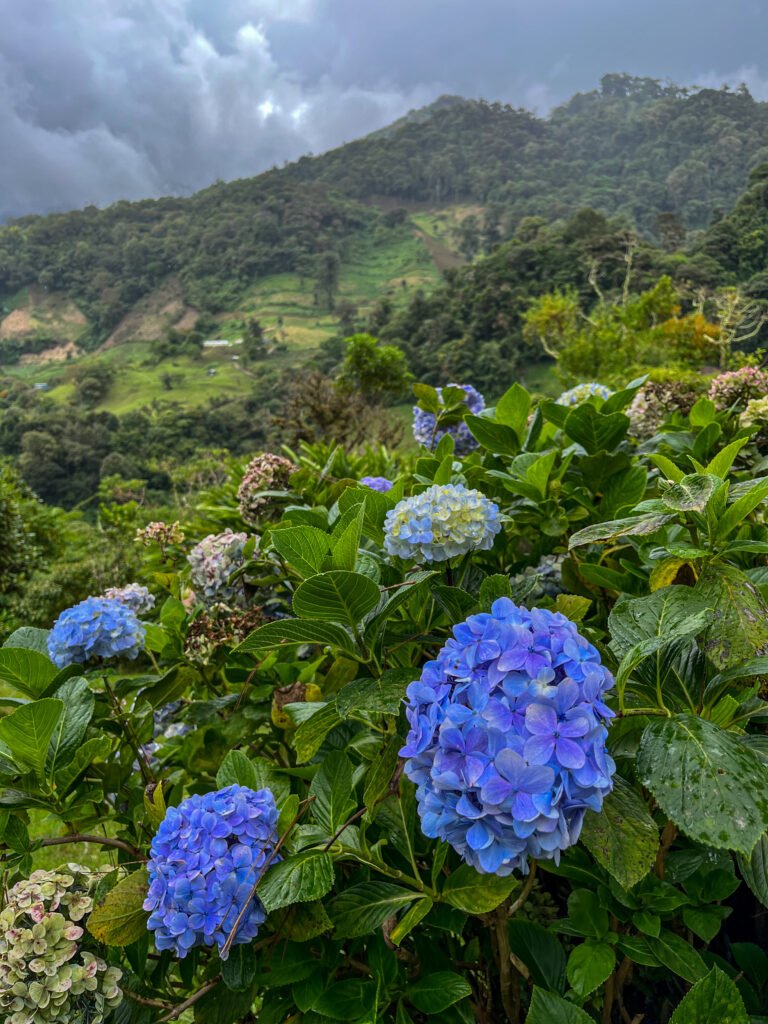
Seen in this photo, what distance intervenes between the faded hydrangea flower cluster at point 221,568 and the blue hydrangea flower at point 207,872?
797mm

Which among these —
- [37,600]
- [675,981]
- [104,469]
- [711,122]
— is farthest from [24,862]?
[711,122]

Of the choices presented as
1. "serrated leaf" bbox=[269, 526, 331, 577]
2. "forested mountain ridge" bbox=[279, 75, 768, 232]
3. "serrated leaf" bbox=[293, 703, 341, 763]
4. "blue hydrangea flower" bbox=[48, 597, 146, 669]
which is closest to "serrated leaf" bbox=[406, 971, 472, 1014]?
"serrated leaf" bbox=[293, 703, 341, 763]

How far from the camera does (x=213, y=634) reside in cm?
140

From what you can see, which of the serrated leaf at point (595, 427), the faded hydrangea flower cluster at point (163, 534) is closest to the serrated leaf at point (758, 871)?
the serrated leaf at point (595, 427)

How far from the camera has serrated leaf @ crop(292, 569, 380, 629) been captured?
0.74 metres

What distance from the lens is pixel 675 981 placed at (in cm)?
112

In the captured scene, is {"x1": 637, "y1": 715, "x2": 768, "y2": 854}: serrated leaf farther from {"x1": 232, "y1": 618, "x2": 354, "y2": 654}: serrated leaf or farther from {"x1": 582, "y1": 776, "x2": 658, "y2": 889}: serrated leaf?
{"x1": 232, "y1": 618, "x2": 354, "y2": 654}: serrated leaf

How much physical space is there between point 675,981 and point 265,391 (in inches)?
1862

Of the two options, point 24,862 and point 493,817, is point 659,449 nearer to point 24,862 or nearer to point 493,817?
point 493,817

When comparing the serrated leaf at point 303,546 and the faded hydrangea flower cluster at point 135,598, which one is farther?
the faded hydrangea flower cluster at point 135,598

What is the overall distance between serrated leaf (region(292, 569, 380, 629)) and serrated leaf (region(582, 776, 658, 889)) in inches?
14.0

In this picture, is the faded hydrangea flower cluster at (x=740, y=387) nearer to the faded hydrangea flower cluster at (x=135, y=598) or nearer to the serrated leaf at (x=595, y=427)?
the serrated leaf at (x=595, y=427)

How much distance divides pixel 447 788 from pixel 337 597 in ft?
0.88

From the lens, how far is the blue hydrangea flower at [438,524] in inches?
40.3
